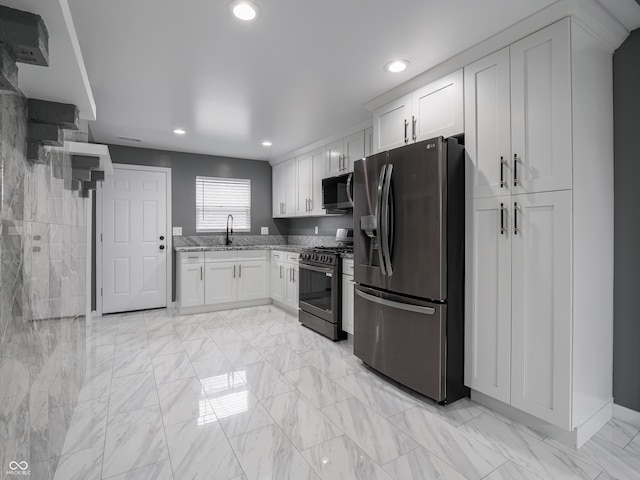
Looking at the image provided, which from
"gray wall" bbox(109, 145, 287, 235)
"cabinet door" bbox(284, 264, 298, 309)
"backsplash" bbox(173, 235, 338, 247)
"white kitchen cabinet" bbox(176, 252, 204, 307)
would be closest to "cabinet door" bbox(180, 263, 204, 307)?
"white kitchen cabinet" bbox(176, 252, 204, 307)

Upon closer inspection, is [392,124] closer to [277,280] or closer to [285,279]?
[285,279]

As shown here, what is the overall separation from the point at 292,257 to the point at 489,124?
291 centimetres

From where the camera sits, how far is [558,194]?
1.78 meters

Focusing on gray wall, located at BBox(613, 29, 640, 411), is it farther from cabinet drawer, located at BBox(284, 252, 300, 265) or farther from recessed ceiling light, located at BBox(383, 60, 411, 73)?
cabinet drawer, located at BBox(284, 252, 300, 265)

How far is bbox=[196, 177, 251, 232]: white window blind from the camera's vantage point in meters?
5.19

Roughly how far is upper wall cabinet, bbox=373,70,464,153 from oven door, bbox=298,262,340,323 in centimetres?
142

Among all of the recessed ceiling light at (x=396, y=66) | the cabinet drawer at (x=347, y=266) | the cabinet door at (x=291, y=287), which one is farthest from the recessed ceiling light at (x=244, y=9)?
the cabinet door at (x=291, y=287)

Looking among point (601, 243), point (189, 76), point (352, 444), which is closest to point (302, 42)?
point (189, 76)

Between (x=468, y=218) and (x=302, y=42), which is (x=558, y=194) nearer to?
(x=468, y=218)

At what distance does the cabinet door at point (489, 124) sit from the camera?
202cm

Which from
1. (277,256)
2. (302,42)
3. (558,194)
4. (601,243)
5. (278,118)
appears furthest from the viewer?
(277,256)

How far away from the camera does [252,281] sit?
4.96m

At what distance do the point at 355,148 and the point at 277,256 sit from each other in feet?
6.48

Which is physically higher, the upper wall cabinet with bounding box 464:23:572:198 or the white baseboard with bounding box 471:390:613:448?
the upper wall cabinet with bounding box 464:23:572:198
